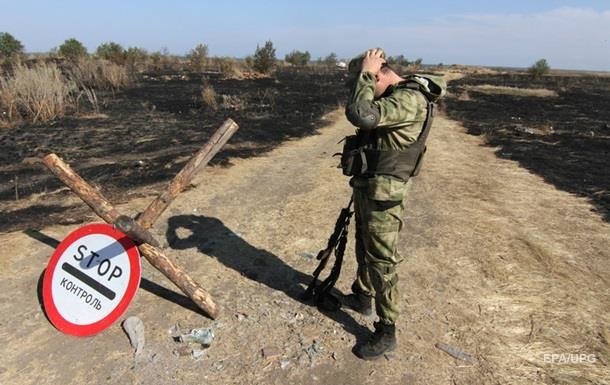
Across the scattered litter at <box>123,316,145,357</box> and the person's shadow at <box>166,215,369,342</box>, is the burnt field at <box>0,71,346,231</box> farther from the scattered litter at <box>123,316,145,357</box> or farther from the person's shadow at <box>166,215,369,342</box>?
the scattered litter at <box>123,316,145,357</box>

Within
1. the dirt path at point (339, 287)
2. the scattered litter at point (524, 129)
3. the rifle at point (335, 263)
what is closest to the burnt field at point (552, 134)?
the scattered litter at point (524, 129)

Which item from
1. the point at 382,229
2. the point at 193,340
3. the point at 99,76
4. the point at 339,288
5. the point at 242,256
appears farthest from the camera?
the point at 99,76

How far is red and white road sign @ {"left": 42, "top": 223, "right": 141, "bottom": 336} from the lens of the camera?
333 centimetres

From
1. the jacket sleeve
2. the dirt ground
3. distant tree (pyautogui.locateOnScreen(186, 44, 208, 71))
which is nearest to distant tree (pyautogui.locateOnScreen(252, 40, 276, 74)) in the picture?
distant tree (pyautogui.locateOnScreen(186, 44, 208, 71))

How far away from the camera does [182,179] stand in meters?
3.70

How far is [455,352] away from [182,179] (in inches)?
94.9

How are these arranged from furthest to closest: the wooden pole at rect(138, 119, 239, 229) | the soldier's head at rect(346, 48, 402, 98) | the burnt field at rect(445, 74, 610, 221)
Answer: the burnt field at rect(445, 74, 610, 221) → the wooden pole at rect(138, 119, 239, 229) → the soldier's head at rect(346, 48, 402, 98)

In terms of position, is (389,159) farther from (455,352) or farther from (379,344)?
(455,352)

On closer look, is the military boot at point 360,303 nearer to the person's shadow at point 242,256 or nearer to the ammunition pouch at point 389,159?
the person's shadow at point 242,256

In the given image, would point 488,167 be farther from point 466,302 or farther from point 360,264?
point 360,264

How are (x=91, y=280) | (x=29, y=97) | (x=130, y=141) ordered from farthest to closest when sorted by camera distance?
1. (x=29, y=97)
2. (x=130, y=141)
3. (x=91, y=280)

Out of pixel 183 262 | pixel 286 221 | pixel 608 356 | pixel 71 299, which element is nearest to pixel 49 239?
pixel 183 262

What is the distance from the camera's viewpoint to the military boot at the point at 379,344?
337 cm
